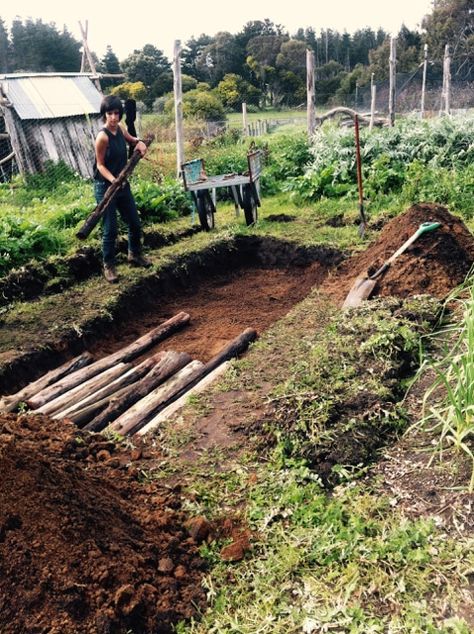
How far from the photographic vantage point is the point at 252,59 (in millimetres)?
38000

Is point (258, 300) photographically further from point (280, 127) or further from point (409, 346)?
point (280, 127)

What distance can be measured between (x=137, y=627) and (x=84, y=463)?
131 centimetres

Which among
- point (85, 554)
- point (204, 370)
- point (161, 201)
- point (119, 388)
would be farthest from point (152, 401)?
point (161, 201)

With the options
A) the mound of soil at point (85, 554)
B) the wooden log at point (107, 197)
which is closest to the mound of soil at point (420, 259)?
the wooden log at point (107, 197)

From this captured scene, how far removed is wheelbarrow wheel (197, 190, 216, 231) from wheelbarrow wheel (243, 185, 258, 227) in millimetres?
554

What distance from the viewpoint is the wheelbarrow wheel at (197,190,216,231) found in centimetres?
923

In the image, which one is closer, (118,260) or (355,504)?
(355,504)

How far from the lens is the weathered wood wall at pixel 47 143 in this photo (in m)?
13.7

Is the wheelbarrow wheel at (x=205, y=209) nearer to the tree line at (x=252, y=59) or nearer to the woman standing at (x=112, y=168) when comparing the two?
the woman standing at (x=112, y=168)

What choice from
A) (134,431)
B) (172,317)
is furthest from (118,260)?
(134,431)

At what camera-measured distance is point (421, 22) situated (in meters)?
44.7

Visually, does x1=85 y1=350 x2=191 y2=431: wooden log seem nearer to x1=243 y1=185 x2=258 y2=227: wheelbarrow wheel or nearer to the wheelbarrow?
the wheelbarrow

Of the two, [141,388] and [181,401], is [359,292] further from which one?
[141,388]

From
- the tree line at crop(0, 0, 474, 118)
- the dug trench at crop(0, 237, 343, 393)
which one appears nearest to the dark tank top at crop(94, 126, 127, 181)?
the dug trench at crop(0, 237, 343, 393)
